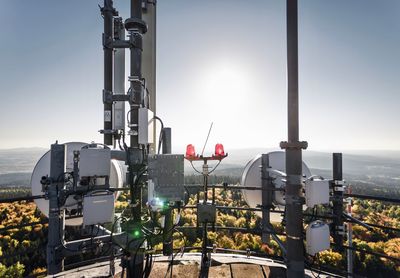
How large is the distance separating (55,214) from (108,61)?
2402 millimetres

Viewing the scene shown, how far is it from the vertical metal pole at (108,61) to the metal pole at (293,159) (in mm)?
2612

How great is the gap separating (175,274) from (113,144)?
2268mm

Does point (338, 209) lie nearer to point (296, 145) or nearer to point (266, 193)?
point (266, 193)

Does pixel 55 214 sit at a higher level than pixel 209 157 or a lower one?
lower

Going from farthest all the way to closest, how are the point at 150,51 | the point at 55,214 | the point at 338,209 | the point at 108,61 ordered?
the point at 150,51 < the point at 108,61 < the point at 338,209 < the point at 55,214

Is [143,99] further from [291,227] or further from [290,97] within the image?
[291,227]

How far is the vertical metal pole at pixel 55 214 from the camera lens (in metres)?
3.09

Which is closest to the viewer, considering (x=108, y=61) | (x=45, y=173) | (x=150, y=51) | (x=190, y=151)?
(x=108, y=61)

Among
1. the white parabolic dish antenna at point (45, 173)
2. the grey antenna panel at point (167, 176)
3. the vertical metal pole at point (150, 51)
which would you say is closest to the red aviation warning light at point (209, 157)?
the grey antenna panel at point (167, 176)

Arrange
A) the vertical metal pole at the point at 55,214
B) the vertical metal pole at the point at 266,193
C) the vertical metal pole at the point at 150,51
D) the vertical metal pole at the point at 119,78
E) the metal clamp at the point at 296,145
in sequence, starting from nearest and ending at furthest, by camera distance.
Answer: the metal clamp at the point at 296,145
the vertical metal pole at the point at 55,214
the vertical metal pole at the point at 119,78
the vertical metal pole at the point at 266,193
the vertical metal pole at the point at 150,51

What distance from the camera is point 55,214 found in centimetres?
314

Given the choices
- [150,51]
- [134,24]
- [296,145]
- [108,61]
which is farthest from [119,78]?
[296,145]

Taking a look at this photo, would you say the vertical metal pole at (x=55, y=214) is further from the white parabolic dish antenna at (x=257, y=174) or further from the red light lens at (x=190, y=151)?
the white parabolic dish antenna at (x=257, y=174)

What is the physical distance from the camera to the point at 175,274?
3.47 metres
